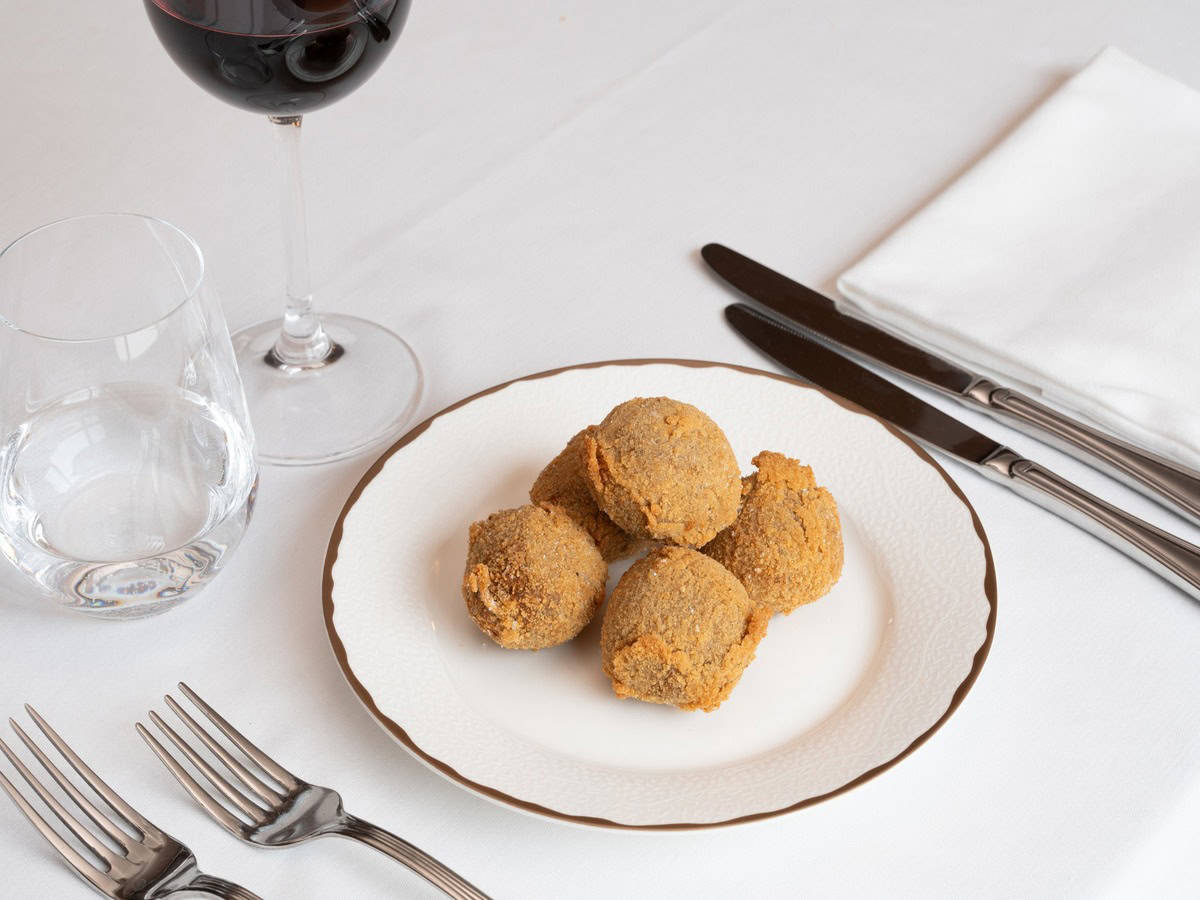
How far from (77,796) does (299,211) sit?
51cm

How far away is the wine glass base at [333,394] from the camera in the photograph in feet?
3.62

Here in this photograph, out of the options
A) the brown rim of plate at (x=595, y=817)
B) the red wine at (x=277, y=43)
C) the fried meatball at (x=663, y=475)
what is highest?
the red wine at (x=277, y=43)

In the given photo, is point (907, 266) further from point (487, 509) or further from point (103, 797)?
point (103, 797)

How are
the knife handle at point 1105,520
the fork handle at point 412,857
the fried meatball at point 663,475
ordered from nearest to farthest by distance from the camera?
the fork handle at point 412,857, the fried meatball at point 663,475, the knife handle at point 1105,520

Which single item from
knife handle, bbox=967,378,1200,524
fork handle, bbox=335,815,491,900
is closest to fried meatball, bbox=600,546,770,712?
fork handle, bbox=335,815,491,900

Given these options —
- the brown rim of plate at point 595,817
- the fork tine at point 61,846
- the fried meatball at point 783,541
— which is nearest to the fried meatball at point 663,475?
the fried meatball at point 783,541

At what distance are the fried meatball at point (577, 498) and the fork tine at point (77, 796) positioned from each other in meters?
0.35

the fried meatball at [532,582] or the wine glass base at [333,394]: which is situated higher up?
the fried meatball at [532,582]

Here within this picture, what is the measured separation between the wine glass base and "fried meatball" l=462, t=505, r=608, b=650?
0.26 meters

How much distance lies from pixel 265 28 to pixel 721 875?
658 mm

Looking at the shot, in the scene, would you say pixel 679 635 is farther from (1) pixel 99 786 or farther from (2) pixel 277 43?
(2) pixel 277 43

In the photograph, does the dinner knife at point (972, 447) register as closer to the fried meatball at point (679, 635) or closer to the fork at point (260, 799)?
the fried meatball at point (679, 635)

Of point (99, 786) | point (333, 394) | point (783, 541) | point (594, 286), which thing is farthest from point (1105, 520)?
point (99, 786)

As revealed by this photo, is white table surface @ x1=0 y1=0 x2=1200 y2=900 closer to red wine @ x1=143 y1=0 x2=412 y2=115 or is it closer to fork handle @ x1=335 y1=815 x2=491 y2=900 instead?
fork handle @ x1=335 y1=815 x2=491 y2=900
